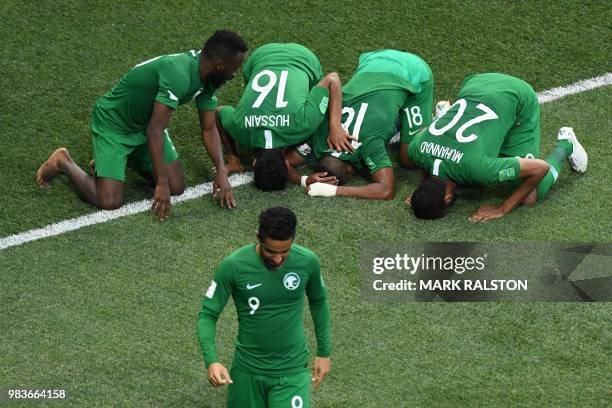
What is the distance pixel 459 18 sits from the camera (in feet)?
44.2

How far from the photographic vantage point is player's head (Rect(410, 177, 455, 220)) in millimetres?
10609

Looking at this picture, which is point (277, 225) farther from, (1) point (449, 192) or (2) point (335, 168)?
(2) point (335, 168)

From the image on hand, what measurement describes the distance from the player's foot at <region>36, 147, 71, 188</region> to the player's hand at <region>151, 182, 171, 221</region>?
89 cm

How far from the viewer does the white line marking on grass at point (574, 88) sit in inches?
490

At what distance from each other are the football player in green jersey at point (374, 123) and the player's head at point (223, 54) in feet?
3.92

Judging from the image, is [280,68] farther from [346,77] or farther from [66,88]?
[66,88]

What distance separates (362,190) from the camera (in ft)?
36.1

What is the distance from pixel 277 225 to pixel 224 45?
2.95 metres

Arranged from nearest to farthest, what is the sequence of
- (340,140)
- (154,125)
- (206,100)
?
(154,125) < (206,100) < (340,140)

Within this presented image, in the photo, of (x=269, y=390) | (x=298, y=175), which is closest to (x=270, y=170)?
(x=298, y=175)

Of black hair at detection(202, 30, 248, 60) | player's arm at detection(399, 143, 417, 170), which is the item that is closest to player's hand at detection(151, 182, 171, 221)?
black hair at detection(202, 30, 248, 60)

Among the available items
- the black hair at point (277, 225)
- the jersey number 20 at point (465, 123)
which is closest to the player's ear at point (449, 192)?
the jersey number 20 at point (465, 123)

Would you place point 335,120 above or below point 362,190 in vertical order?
above

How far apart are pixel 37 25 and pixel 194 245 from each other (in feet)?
12.0
